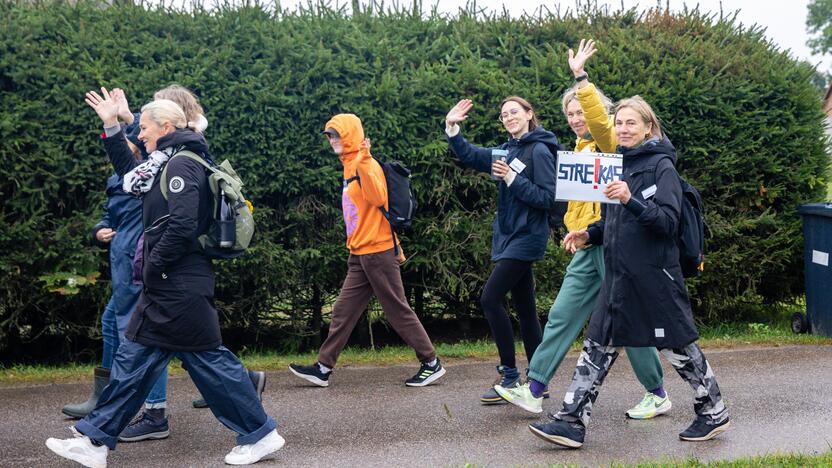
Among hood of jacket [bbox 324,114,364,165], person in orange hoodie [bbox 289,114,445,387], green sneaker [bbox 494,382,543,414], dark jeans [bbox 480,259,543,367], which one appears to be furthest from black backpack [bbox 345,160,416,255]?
green sneaker [bbox 494,382,543,414]

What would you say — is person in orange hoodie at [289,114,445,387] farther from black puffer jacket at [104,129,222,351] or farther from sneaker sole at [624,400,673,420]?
black puffer jacket at [104,129,222,351]

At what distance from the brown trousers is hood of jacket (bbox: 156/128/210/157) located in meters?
1.82

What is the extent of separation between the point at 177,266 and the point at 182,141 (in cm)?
63

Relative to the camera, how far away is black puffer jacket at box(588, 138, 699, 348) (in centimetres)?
497

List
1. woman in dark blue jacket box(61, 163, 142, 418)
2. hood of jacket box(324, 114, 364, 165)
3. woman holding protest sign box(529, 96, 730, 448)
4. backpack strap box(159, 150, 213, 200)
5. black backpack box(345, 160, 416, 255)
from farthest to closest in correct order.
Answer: black backpack box(345, 160, 416, 255) → hood of jacket box(324, 114, 364, 165) → woman in dark blue jacket box(61, 163, 142, 418) → woman holding protest sign box(529, 96, 730, 448) → backpack strap box(159, 150, 213, 200)

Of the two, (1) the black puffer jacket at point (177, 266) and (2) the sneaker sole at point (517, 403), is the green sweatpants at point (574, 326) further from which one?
(1) the black puffer jacket at point (177, 266)

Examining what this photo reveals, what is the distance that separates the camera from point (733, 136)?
830 cm

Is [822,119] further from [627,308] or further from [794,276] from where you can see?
[627,308]

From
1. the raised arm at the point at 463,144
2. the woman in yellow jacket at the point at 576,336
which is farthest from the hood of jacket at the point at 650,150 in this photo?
the raised arm at the point at 463,144

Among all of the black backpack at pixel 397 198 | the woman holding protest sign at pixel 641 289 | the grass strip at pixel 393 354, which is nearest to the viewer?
the woman holding protest sign at pixel 641 289

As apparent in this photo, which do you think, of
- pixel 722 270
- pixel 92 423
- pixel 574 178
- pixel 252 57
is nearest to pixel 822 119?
pixel 722 270

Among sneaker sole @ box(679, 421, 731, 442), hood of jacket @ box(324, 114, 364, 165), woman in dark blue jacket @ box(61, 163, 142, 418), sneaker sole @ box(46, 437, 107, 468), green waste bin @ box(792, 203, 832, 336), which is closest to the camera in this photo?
sneaker sole @ box(46, 437, 107, 468)

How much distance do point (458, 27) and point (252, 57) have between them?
183cm

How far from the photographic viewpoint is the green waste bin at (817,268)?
7.94m
